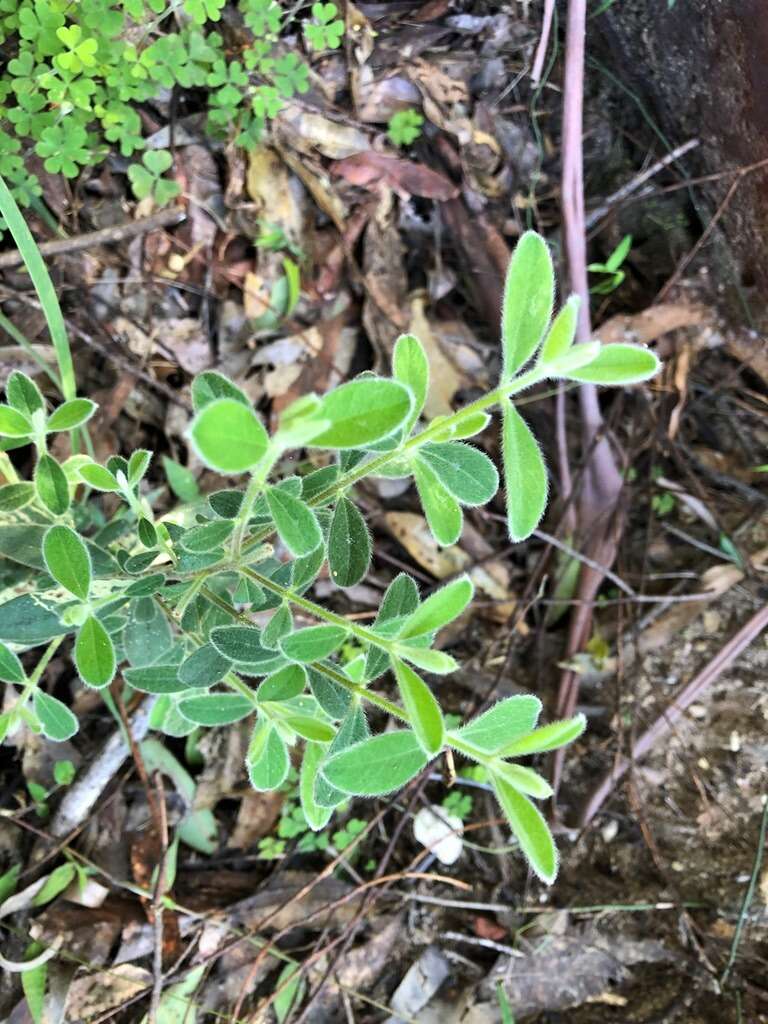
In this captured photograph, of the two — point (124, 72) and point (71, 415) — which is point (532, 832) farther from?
point (124, 72)

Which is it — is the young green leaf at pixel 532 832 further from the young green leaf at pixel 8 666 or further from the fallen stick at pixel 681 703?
the fallen stick at pixel 681 703

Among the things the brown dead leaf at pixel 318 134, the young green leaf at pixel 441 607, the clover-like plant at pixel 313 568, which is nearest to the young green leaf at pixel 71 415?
the clover-like plant at pixel 313 568

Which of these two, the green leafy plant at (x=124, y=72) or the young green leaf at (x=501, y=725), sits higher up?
the green leafy plant at (x=124, y=72)

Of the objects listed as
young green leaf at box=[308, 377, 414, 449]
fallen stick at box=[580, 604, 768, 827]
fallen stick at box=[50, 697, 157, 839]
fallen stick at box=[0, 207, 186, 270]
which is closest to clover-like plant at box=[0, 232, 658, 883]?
young green leaf at box=[308, 377, 414, 449]

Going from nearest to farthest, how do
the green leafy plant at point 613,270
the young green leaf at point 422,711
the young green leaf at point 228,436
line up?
the young green leaf at point 228,436 < the young green leaf at point 422,711 < the green leafy plant at point 613,270

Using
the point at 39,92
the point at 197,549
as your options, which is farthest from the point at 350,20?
the point at 197,549

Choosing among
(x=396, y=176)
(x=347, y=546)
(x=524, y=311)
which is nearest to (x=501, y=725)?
(x=347, y=546)
